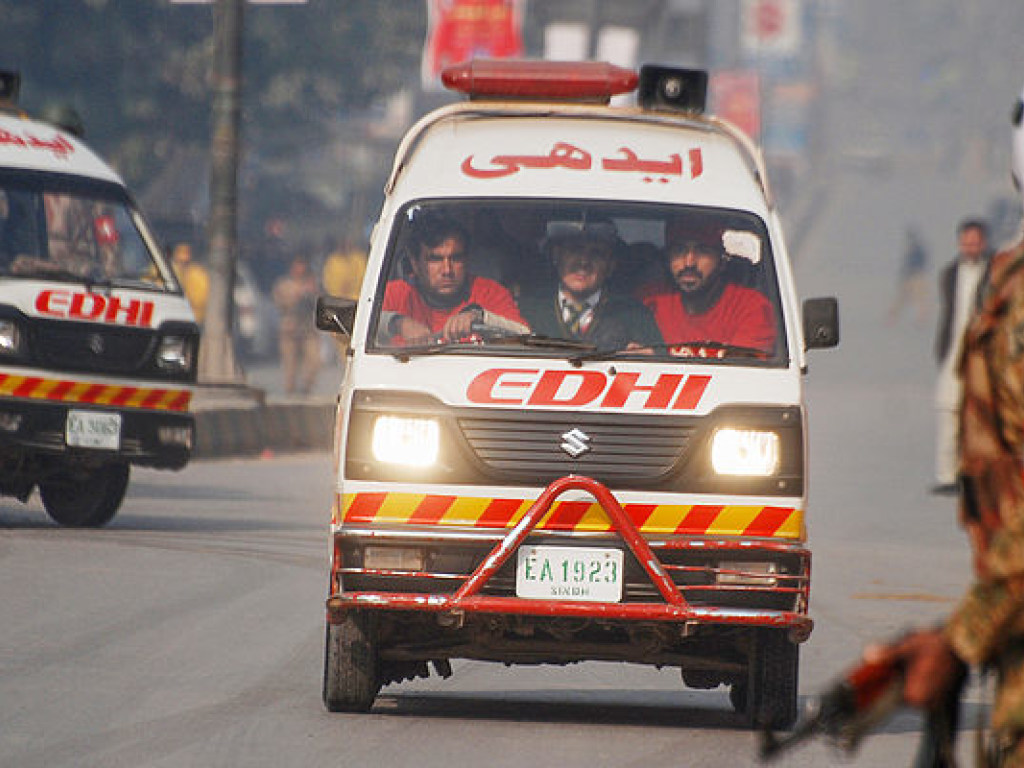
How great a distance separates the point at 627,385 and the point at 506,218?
96 cm

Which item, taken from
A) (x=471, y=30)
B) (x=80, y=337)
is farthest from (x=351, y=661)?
(x=471, y=30)

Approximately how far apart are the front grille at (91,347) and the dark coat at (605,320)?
6068 millimetres

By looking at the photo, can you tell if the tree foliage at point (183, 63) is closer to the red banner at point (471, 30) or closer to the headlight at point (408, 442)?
the red banner at point (471, 30)

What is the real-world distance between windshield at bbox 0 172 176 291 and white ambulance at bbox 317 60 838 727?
582 cm

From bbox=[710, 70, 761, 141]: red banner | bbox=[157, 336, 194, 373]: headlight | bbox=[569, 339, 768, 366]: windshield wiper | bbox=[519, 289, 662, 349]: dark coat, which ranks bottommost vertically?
bbox=[710, 70, 761, 141]: red banner

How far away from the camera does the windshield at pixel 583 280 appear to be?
8.98 metres

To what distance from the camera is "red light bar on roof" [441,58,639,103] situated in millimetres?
10172

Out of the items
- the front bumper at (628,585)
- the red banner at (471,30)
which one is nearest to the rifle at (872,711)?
the front bumper at (628,585)

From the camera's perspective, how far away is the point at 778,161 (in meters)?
107

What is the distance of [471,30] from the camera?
4369 cm

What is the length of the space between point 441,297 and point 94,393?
19.6 ft

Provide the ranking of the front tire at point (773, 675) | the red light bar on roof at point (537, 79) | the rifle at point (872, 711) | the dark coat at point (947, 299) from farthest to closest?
the dark coat at point (947, 299), the red light bar on roof at point (537, 79), the front tire at point (773, 675), the rifle at point (872, 711)

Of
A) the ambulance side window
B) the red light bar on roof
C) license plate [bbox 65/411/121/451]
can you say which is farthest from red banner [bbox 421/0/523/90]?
the red light bar on roof

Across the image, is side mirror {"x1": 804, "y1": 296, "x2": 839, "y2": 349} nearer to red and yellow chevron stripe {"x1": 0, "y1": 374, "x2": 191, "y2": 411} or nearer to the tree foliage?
red and yellow chevron stripe {"x1": 0, "y1": 374, "x2": 191, "y2": 411}
